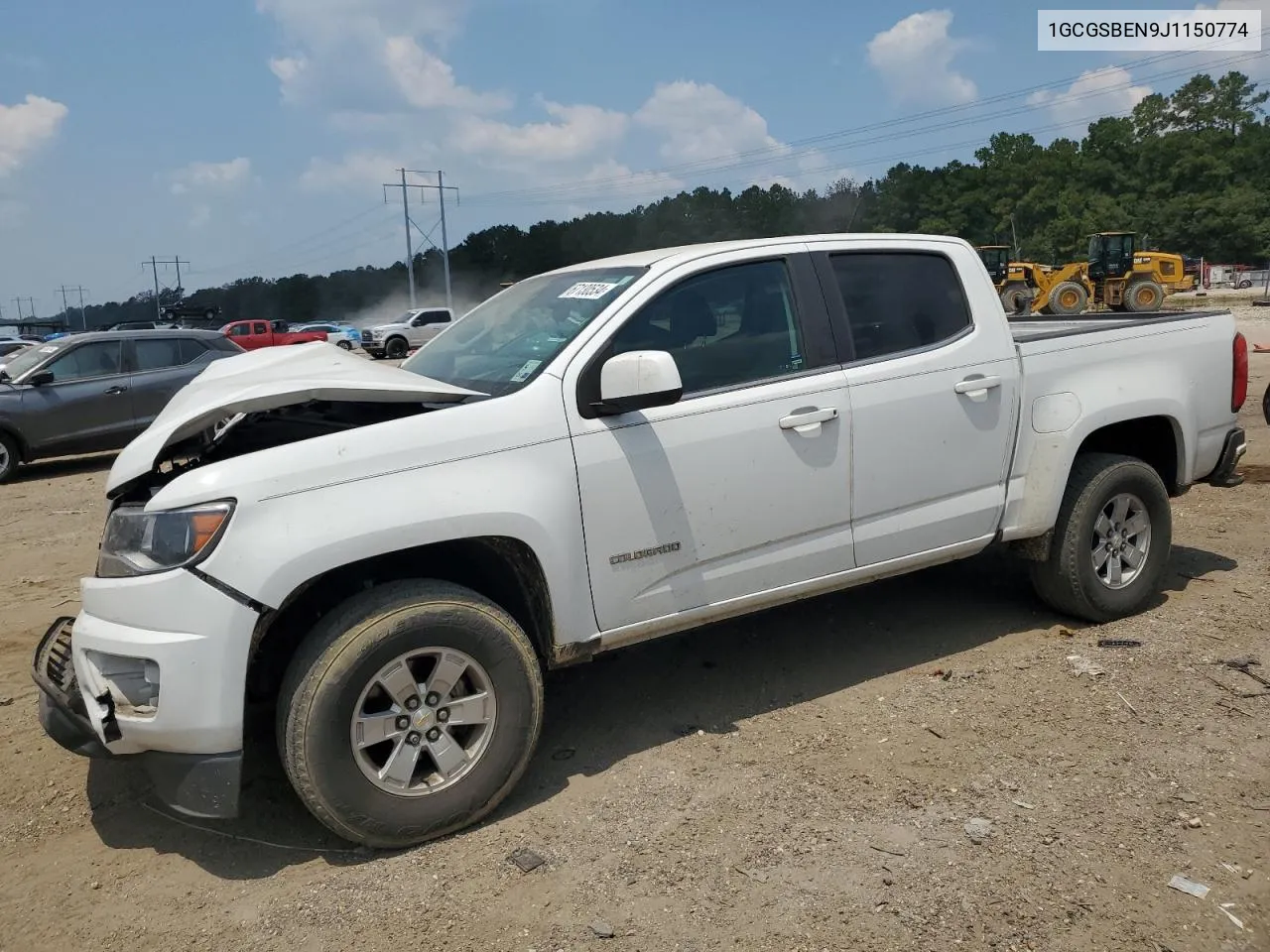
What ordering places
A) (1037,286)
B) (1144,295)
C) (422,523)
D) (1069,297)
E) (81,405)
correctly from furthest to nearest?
1. (1037,286)
2. (1069,297)
3. (1144,295)
4. (81,405)
5. (422,523)

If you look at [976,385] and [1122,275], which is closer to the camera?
[976,385]

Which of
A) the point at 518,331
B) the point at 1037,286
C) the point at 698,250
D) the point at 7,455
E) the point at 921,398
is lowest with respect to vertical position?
the point at 7,455

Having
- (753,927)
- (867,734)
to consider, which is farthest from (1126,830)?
(753,927)

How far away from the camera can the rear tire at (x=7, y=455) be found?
36.3 feet

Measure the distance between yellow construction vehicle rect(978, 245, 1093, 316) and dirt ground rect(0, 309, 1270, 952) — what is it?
27780 mm

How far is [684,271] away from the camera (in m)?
3.88

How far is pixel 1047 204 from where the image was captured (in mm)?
71938

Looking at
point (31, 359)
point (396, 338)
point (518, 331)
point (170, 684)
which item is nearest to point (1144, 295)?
point (396, 338)

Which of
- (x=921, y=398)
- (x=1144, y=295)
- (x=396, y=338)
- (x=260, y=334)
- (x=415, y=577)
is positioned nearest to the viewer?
(x=415, y=577)

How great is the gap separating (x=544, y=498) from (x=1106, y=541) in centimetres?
303

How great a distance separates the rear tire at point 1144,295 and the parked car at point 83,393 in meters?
27.5

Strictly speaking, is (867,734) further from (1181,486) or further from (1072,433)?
(1181,486)

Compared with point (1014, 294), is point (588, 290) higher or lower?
lower

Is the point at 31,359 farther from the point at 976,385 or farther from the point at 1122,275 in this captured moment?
the point at 1122,275
